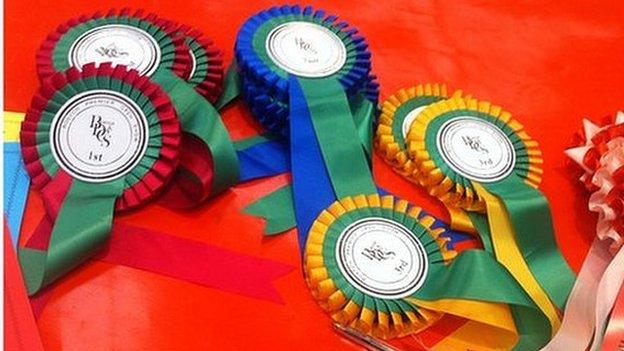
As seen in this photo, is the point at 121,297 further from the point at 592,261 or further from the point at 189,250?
the point at 592,261

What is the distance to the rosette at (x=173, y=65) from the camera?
2.80ft

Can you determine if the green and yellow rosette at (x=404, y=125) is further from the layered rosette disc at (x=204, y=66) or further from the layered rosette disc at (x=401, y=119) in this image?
the layered rosette disc at (x=204, y=66)

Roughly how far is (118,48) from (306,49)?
0.73 feet

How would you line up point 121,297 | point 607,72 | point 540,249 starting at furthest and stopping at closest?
point 607,72 → point 540,249 → point 121,297

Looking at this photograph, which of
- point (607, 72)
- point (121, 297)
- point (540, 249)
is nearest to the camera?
point (121, 297)

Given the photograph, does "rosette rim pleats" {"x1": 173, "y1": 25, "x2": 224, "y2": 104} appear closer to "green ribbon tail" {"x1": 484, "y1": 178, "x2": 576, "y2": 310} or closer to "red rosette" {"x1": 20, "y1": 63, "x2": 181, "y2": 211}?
"red rosette" {"x1": 20, "y1": 63, "x2": 181, "y2": 211}

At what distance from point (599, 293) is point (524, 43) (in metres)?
0.50

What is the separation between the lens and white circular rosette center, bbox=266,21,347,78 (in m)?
0.93

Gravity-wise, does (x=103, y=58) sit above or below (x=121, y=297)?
above

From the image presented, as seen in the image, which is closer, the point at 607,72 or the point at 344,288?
the point at 344,288

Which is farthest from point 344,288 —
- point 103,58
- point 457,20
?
point 457,20

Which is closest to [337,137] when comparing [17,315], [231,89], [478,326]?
[231,89]

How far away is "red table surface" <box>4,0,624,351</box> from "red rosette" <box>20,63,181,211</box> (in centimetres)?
3

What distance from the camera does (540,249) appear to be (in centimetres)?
88
